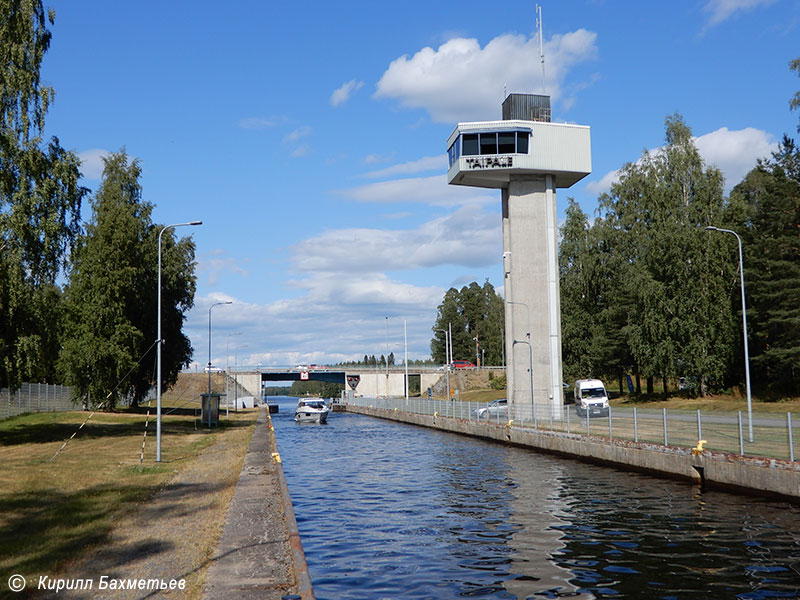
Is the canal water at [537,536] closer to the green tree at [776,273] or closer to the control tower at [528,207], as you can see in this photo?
the control tower at [528,207]

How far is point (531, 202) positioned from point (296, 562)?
4929 centimetres

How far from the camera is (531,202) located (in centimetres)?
5834

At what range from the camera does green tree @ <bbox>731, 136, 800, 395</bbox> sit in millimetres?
56469

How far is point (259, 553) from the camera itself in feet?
42.9

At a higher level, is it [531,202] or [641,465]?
[531,202]

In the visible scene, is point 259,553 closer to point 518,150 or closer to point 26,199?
point 26,199

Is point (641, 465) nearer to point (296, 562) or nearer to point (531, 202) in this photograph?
point (296, 562)

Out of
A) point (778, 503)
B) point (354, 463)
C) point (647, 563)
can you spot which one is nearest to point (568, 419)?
point (354, 463)

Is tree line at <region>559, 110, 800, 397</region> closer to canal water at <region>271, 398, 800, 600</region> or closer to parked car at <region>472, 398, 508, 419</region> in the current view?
parked car at <region>472, 398, 508, 419</region>

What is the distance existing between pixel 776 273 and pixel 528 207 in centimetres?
2077

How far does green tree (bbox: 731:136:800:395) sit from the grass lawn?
136 feet

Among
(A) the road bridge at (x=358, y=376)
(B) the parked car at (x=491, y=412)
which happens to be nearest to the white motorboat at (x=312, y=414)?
(B) the parked car at (x=491, y=412)

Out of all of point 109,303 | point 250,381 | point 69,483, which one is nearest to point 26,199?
point 69,483

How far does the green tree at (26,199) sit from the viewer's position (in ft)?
108
